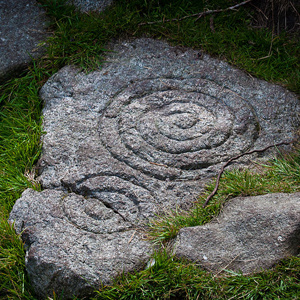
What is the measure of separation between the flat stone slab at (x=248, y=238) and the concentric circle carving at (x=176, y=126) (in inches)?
21.6

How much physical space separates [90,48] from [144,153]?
130 centimetres

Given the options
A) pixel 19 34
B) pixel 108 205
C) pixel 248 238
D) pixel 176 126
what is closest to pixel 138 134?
pixel 176 126

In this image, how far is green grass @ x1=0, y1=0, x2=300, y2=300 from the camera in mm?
2105

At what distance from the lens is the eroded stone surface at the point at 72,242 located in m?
2.16

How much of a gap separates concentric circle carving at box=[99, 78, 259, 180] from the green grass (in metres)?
0.27

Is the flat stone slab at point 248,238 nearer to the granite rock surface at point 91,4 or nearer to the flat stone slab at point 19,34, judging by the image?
the flat stone slab at point 19,34

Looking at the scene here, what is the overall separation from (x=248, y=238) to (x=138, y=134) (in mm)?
1150

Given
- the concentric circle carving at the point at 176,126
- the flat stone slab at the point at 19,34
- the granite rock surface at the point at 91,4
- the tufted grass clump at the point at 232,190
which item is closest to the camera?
the tufted grass clump at the point at 232,190

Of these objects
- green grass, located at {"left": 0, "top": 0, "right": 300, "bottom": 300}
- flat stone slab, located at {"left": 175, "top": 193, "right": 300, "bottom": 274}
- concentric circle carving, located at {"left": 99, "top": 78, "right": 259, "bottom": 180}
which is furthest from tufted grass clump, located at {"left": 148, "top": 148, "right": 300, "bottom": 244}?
concentric circle carving, located at {"left": 99, "top": 78, "right": 259, "bottom": 180}

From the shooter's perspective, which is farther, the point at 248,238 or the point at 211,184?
the point at 211,184

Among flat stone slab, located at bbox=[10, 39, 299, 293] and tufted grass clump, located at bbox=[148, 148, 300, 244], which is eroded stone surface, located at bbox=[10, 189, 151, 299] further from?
tufted grass clump, located at bbox=[148, 148, 300, 244]

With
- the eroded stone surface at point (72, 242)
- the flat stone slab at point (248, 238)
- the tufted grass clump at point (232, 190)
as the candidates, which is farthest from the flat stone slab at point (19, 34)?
the flat stone slab at point (248, 238)

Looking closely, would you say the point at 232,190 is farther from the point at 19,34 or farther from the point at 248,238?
the point at 19,34

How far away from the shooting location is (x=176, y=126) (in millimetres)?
3031
